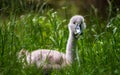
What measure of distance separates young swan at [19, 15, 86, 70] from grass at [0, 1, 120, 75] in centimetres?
9

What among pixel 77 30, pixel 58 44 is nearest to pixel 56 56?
pixel 77 30

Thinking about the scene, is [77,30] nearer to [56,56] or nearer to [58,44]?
[56,56]

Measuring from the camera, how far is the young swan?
5.93 meters

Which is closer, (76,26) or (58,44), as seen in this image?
(76,26)

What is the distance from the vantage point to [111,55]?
233 inches

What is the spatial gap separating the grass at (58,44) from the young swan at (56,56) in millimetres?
90

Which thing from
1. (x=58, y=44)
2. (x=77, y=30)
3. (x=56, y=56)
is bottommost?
(x=56, y=56)

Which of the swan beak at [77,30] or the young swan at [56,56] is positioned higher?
the swan beak at [77,30]

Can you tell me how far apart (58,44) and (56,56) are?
→ 94 centimetres

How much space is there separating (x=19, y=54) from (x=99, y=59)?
836mm

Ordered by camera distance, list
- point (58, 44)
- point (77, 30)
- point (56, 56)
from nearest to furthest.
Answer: point (56, 56)
point (77, 30)
point (58, 44)

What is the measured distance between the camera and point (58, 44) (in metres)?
7.09

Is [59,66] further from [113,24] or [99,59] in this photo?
[113,24]

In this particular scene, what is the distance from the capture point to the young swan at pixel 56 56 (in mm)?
5927
